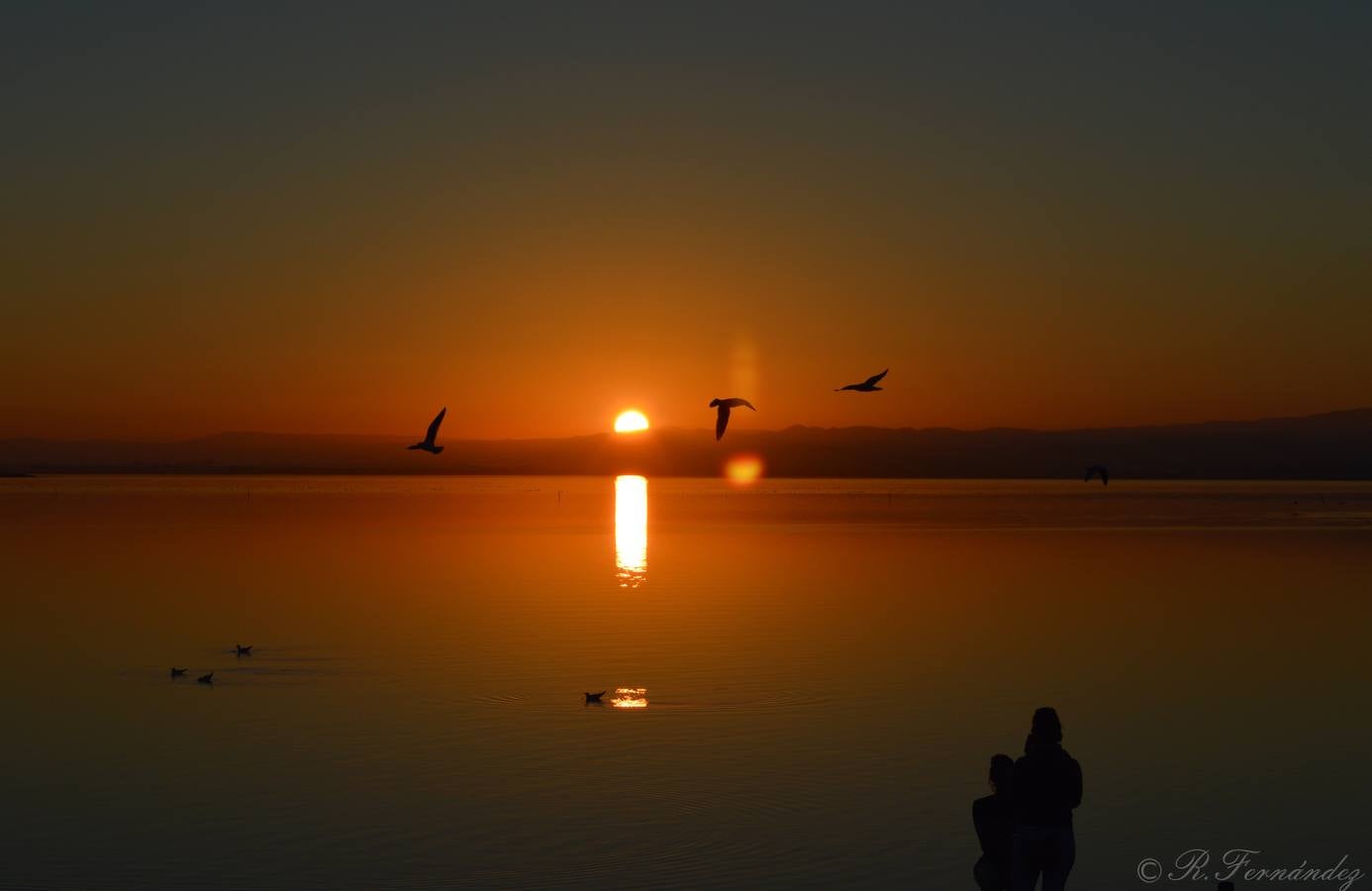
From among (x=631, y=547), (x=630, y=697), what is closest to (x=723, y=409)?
(x=630, y=697)

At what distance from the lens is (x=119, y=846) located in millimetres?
17656

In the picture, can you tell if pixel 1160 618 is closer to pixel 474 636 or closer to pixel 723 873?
pixel 474 636

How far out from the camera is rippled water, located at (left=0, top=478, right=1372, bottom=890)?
1791cm

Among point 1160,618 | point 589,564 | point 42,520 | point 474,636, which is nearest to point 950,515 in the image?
point 589,564

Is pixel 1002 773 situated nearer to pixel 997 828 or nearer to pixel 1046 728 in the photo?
pixel 997 828

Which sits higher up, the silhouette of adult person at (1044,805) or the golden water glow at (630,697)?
the golden water glow at (630,697)

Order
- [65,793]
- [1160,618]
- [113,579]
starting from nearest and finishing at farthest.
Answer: [65,793], [1160,618], [113,579]

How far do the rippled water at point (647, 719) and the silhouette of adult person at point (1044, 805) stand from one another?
4.42 metres

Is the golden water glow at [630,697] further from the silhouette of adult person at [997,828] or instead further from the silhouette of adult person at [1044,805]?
the silhouette of adult person at [1044,805]

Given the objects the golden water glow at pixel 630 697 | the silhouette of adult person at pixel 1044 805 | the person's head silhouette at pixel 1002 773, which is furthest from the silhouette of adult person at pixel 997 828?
the golden water glow at pixel 630 697

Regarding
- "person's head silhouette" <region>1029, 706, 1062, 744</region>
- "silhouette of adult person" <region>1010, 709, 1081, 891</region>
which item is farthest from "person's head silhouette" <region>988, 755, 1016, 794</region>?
"person's head silhouette" <region>1029, 706, 1062, 744</region>

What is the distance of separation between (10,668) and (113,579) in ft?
69.9

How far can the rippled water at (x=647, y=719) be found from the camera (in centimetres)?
1791

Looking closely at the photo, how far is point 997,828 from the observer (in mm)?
13273
